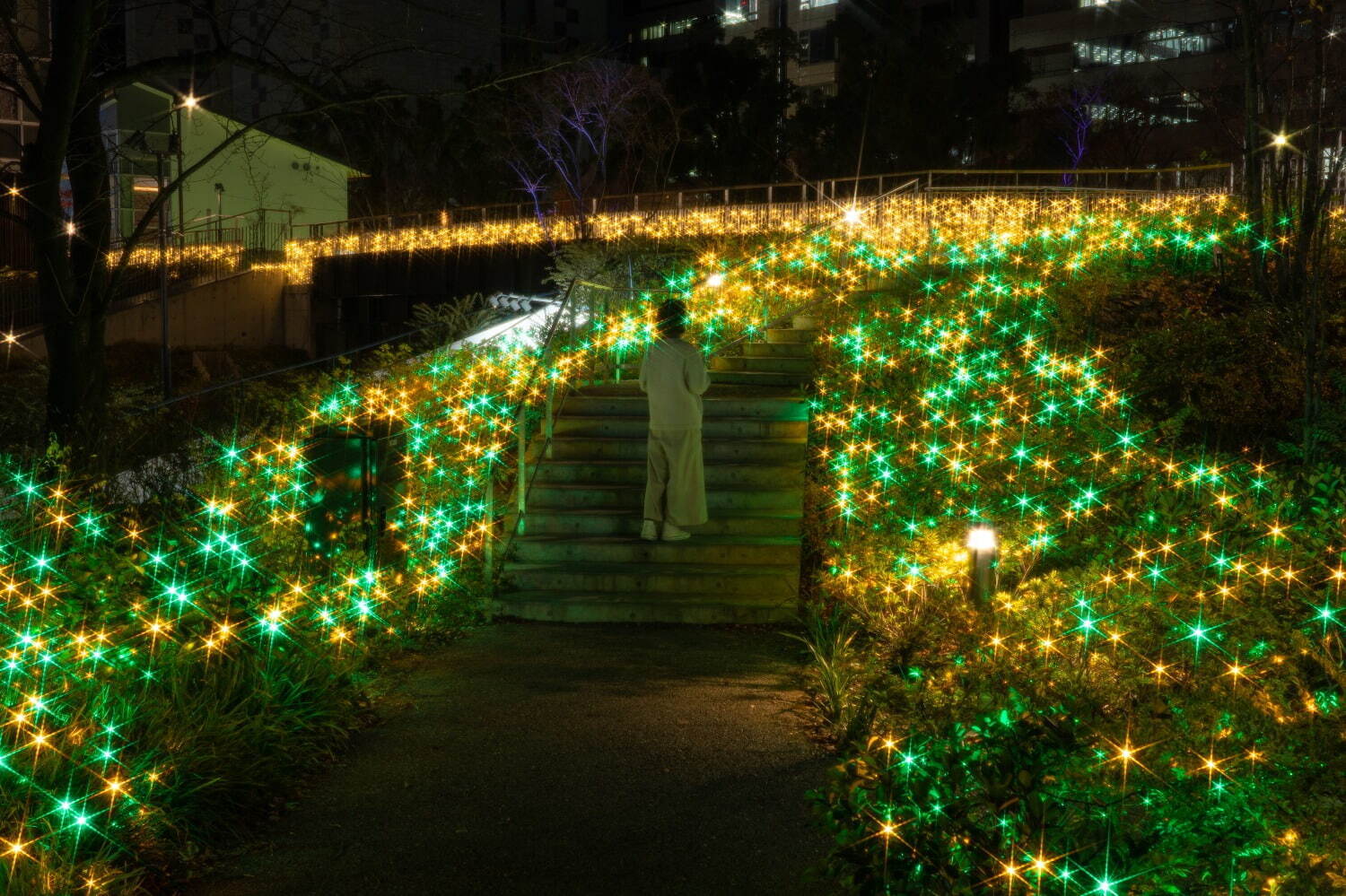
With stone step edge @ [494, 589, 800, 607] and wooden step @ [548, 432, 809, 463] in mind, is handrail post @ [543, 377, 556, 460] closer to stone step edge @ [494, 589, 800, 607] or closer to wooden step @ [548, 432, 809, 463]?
wooden step @ [548, 432, 809, 463]

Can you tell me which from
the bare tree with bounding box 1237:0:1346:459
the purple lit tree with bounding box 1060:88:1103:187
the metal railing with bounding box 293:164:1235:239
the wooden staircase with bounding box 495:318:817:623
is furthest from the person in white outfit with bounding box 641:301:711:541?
the purple lit tree with bounding box 1060:88:1103:187

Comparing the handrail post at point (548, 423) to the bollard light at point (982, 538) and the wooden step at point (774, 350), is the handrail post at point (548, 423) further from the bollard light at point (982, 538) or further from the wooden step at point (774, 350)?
the bollard light at point (982, 538)

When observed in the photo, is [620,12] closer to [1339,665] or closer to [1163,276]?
[1163,276]

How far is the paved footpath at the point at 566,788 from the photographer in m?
4.55

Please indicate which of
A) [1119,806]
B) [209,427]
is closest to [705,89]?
[209,427]

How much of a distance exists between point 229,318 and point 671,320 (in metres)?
27.9

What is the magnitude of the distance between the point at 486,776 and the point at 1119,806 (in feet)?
9.46

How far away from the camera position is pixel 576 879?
14.7ft

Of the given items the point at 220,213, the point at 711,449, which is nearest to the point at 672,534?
the point at 711,449

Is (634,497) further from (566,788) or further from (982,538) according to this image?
(566,788)

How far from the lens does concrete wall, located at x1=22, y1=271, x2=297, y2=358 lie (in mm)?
29766

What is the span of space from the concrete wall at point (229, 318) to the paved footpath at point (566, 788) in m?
25.0

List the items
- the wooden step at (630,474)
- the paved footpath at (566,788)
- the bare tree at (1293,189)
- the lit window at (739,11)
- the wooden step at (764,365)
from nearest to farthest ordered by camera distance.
Result: the paved footpath at (566,788) < the bare tree at (1293,189) < the wooden step at (630,474) < the wooden step at (764,365) < the lit window at (739,11)

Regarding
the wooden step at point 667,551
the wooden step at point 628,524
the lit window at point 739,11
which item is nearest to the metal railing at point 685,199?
the wooden step at point 628,524
